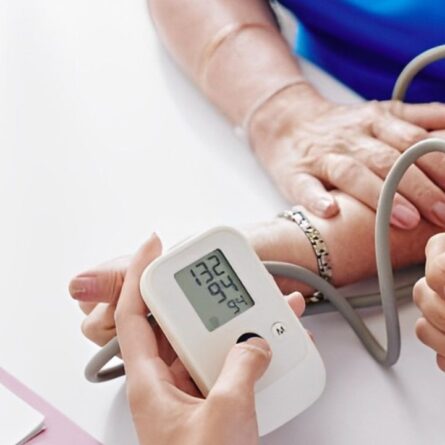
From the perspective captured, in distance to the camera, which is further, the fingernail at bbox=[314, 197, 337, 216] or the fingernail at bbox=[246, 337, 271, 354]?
the fingernail at bbox=[314, 197, 337, 216]

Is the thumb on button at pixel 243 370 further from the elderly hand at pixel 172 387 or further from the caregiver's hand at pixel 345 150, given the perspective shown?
the caregiver's hand at pixel 345 150

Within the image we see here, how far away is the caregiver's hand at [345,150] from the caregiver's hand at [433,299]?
0.41ft

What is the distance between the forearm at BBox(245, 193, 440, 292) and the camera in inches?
30.6

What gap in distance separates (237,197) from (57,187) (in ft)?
0.59

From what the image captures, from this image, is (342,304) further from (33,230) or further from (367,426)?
(33,230)

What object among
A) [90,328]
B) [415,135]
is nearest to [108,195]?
[90,328]

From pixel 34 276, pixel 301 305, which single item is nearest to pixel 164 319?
pixel 301 305

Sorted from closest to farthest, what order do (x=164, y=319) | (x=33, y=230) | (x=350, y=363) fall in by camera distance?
(x=164, y=319) < (x=350, y=363) < (x=33, y=230)

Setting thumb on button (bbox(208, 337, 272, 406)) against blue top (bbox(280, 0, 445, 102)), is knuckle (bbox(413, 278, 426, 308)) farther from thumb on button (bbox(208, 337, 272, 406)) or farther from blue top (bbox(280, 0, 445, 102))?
blue top (bbox(280, 0, 445, 102))

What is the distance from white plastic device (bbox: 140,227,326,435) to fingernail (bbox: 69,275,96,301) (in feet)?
0.28

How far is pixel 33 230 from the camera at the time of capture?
0.86 metres

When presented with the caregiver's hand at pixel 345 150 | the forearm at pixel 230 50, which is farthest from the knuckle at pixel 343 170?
the forearm at pixel 230 50

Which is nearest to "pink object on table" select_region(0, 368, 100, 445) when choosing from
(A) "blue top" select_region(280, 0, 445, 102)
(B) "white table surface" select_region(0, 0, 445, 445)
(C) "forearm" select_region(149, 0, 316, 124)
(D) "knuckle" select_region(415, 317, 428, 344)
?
(B) "white table surface" select_region(0, 0, 445, 445)

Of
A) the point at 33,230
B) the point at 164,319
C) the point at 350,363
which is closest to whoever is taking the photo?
the point at 164,319
